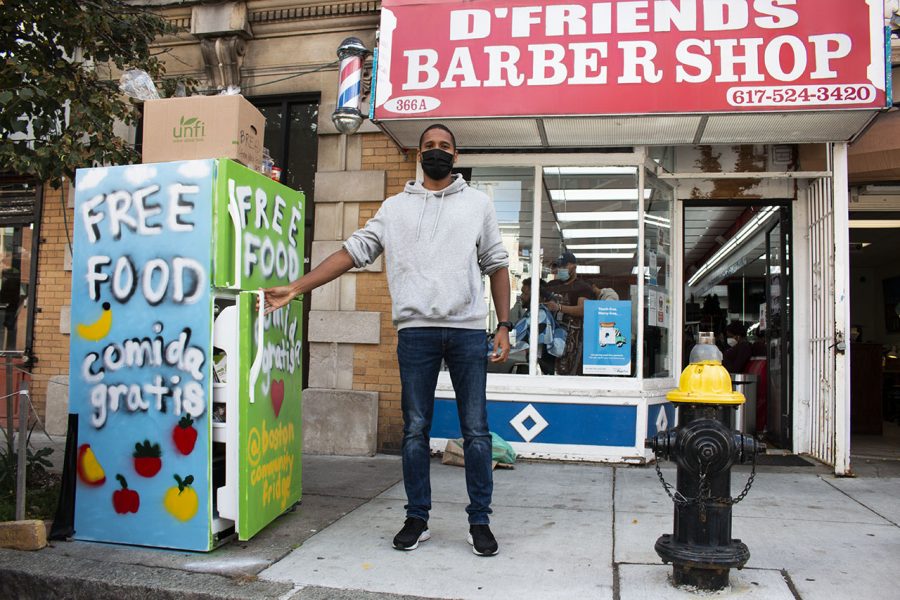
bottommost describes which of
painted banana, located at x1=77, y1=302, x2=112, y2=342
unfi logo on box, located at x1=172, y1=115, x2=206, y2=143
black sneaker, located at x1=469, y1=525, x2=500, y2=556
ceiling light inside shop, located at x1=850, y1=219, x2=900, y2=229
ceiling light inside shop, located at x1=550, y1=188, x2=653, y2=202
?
black sneaker, located at x1=469, y1=525, x2=500, y2=556

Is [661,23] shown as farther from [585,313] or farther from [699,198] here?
[585,313]

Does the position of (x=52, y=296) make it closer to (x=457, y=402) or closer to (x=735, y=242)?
(x=457, y=402)

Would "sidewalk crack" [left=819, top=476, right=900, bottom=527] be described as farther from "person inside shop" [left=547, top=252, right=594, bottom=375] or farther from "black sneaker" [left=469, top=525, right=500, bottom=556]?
"black sneaker" [left=469, top=525, right=500, bottom=556]

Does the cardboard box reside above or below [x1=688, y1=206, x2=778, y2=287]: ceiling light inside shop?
below

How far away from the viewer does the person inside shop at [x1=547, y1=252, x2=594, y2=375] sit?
6.47m

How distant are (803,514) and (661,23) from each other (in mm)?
3608

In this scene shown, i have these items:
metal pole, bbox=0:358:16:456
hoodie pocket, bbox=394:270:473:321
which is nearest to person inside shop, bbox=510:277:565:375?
hoodie pocket, bbox=394:270:473:321

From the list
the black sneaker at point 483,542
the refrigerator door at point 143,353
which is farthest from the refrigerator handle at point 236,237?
the black sneaker at point 483,542

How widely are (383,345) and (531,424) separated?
1532 millimetres

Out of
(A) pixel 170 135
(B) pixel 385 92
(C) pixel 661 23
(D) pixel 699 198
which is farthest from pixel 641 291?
(A) pixel 170 135

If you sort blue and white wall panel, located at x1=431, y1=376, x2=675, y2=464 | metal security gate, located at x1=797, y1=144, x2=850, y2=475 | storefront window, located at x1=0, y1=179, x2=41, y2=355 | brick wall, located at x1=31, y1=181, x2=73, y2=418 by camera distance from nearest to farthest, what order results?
metal security gate, located at x1=797, y1=144, x2=850, y2=475
blue and white wall panel, located at x1=431, y1=376, x2=675, y2=464
brick wall, located at x1=31, y1=181, x2=73, y2=418
storefront window, located at x1=0, y1=179, x2=41, y2=355

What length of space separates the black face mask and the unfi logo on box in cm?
118

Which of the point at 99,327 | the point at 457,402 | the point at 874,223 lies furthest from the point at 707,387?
the point at 874,223

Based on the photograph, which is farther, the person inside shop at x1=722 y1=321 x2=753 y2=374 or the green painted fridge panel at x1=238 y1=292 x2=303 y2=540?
the person inside shop at x1=722 y1=321 x2=753 y2=374
